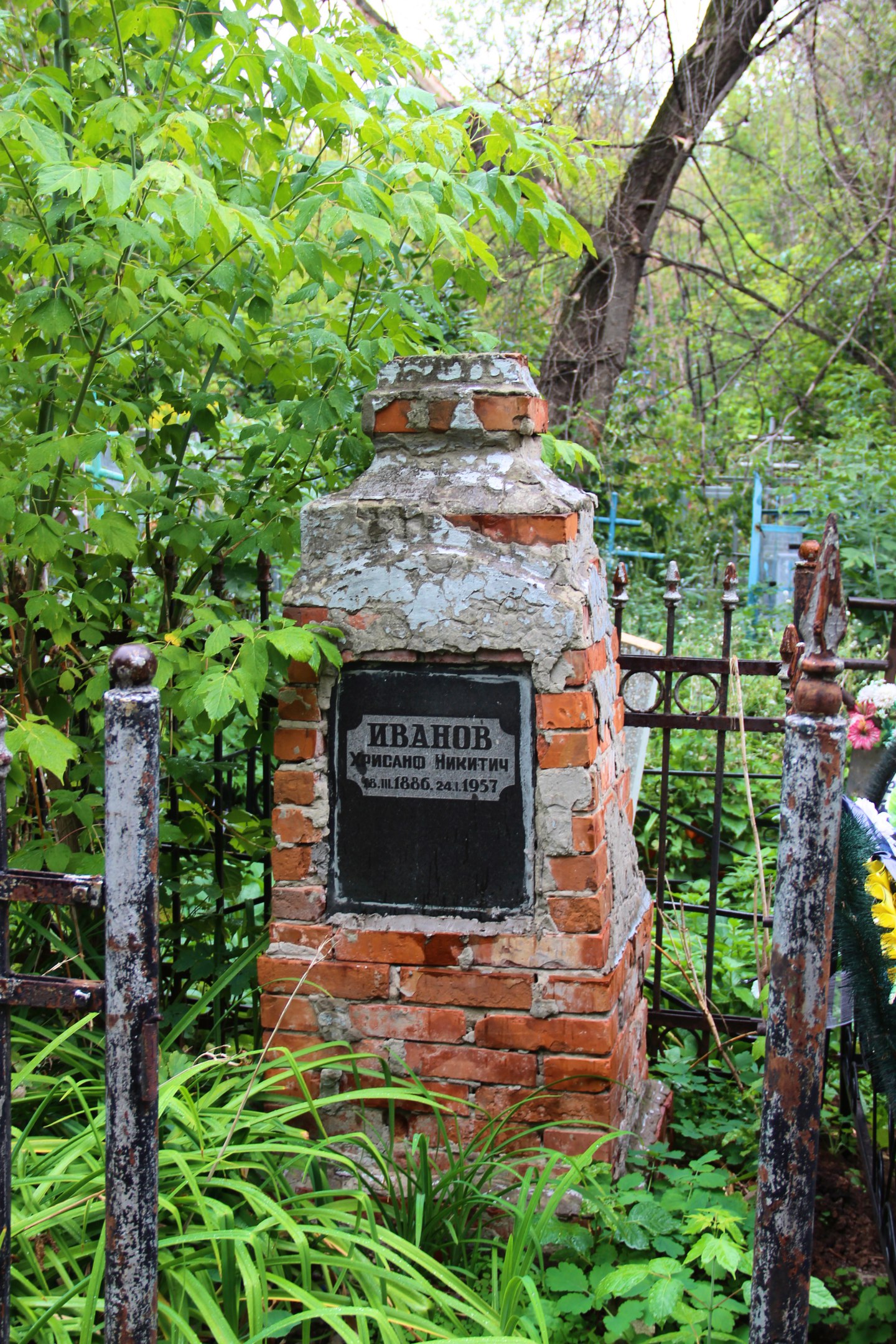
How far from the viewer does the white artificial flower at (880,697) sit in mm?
2654

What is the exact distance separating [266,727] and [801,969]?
171 cm

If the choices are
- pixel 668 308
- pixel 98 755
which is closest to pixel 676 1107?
pixel 98 755

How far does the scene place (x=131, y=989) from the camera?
1250 mm

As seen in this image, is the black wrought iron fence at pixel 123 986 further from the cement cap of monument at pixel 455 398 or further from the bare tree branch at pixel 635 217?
the bare tree branch at pixel 635 217

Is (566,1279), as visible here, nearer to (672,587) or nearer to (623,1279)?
(623,1279)

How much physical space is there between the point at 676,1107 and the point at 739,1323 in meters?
0.80

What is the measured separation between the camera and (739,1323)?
6.54 feet

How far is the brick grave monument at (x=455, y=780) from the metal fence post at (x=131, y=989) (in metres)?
1.05

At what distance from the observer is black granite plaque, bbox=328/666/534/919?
230cm

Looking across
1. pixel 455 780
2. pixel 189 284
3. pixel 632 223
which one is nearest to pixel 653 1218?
pixel 455 780

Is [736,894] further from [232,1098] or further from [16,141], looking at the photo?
[16,141]

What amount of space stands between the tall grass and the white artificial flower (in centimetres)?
139

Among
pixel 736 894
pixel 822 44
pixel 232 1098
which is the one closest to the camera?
pixel 232 1098

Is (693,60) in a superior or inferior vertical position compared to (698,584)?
superior
